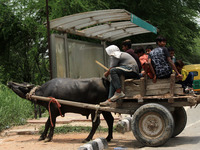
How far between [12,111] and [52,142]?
3.34 meters

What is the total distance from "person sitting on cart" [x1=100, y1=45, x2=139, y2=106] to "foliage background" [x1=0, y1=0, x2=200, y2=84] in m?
6.76

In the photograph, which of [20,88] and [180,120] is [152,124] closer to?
[180,120]

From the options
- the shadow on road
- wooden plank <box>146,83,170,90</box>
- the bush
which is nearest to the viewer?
wooden plank <box>146,83,170,90</box>

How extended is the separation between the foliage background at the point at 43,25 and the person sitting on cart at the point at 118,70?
676 centimetres

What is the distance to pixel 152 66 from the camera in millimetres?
7109

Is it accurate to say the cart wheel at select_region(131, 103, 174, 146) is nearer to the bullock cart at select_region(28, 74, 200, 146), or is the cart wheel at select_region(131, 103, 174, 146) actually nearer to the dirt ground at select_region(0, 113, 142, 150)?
the bullock cart at select_region(28, 74, 200, 146)

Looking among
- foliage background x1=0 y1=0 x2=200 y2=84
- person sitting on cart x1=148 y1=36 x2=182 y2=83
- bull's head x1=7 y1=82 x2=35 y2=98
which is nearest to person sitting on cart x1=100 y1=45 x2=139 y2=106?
person sitting on cart x1=148 y1=36 x2=182 y2=83

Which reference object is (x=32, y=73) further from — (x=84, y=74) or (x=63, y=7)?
(x=84, y=74)

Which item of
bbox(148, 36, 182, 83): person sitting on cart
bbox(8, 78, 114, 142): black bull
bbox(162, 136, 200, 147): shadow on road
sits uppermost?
bbox(148, 36, 182, 83): person sitting on cart

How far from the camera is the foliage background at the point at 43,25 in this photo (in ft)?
49.4

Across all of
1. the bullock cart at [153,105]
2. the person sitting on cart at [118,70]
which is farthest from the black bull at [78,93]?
the bullock cart at [153,105]

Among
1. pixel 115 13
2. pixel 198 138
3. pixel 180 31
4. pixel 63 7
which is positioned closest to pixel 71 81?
pixel 115 13

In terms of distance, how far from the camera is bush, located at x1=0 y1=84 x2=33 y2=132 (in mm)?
10617

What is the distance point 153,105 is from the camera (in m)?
6.83
